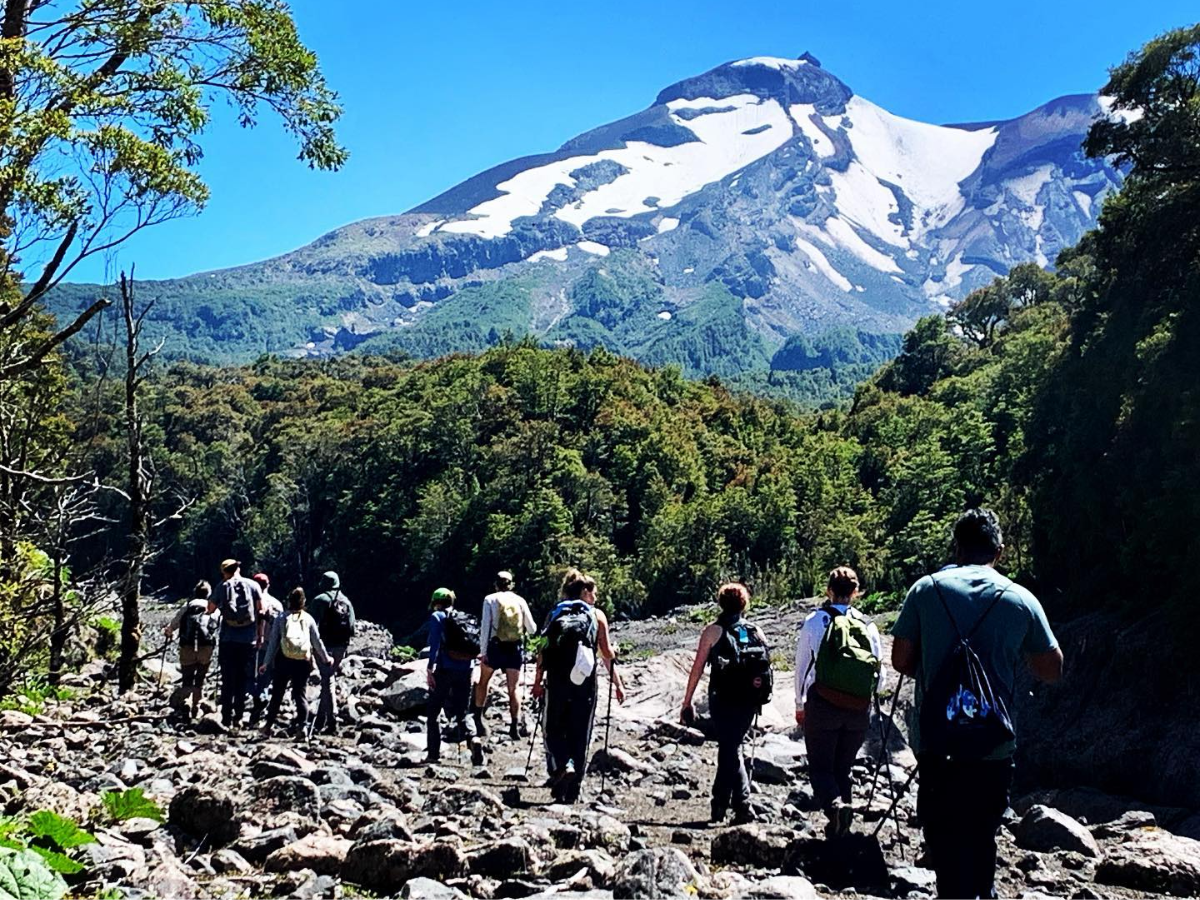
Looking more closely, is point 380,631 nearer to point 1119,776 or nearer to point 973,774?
point 1119,776

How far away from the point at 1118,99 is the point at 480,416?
48.5m

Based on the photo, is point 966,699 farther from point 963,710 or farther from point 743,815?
point 743,815

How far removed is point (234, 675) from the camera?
1244cm

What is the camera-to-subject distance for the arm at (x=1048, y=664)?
15.0 feet

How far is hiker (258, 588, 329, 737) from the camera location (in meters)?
11.6

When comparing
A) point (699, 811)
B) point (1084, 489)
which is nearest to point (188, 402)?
point (1084, 489)

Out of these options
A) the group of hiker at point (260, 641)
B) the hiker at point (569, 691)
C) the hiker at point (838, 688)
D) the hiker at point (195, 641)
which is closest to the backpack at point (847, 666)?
the hiker at point (838, 688)

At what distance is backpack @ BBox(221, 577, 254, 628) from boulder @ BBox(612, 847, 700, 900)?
314 inches

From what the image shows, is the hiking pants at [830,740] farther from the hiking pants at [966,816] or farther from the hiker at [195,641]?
the hiker at [195,641]

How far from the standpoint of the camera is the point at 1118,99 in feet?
71.6

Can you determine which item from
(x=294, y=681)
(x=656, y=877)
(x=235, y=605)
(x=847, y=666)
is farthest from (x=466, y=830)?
(x=235, y=605)

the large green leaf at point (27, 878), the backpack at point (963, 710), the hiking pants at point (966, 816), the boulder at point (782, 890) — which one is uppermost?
the backpack at point (963, 710)

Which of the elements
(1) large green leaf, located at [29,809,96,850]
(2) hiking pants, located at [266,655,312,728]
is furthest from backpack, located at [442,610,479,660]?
(1) large green leaf, located at [29,809,96,850]

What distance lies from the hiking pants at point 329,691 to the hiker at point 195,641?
1.39m
